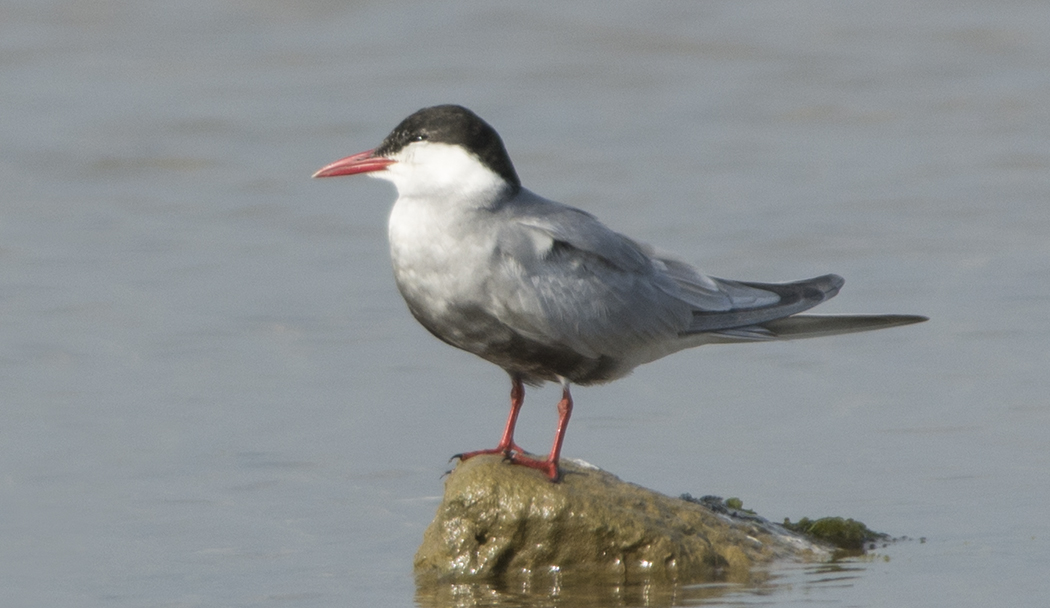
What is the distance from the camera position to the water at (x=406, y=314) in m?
6.20

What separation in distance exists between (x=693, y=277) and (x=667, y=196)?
15.0ft

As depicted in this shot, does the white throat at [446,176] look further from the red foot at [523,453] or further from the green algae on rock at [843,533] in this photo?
the green algae on rock at [843,533]

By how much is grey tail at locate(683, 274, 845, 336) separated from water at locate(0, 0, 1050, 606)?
2.38ft

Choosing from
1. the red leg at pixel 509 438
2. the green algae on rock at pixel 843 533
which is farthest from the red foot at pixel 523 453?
the green algae on rock at pixel 843 533

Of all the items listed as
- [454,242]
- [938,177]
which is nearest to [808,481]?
[454,242]

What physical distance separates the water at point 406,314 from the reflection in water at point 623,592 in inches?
1.1

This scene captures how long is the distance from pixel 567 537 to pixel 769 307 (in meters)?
1.55

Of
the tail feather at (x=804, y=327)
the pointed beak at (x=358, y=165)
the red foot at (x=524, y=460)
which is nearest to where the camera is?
the red foot at (x=524, y=460)

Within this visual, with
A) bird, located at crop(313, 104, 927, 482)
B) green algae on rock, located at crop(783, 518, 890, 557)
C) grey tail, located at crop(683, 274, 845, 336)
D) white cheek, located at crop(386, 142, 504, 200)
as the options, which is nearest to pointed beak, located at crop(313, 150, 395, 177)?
bird, located at crop(313, 104, 927, 482)

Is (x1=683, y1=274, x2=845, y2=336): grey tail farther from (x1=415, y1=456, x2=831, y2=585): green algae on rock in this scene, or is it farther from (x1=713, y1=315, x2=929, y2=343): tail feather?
(x1=415, y1=456, x2=831, y2=585): green algae on rock

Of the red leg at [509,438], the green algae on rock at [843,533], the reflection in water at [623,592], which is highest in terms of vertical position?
the red leg at [509,438]

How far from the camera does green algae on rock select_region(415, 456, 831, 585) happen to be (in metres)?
5.49

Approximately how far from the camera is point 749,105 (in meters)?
13.4

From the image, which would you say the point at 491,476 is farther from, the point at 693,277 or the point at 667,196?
the point at 667,196
